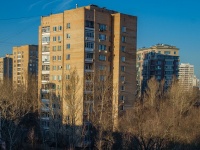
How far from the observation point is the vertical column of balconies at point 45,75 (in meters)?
27.9

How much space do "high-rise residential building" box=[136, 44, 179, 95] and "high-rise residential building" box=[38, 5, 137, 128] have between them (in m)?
22.9

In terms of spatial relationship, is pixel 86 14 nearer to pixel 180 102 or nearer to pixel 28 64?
pixel 180 102

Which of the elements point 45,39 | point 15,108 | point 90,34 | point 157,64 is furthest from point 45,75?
point 157,64

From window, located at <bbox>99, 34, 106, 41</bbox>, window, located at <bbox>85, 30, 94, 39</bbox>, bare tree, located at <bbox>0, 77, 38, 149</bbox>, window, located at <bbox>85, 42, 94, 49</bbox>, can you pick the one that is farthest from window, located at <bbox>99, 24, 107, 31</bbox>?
bare tree, located at <bbox>0, 77, 38, 149</bbox>

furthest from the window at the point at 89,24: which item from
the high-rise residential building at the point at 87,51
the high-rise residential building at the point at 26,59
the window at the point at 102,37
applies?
the high-rise residential building at the point at 26,59

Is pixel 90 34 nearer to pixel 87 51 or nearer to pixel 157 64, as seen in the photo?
pixel 87 51

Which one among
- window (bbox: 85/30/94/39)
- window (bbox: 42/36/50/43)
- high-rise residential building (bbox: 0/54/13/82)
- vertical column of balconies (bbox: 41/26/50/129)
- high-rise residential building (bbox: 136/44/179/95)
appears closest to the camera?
window (bbox: 85/30/94/39)

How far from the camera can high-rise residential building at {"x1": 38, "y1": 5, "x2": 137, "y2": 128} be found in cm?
2494

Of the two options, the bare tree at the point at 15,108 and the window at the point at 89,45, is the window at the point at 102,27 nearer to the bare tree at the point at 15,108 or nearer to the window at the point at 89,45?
the window at the point at 89,45

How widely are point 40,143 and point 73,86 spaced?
28.0 ft

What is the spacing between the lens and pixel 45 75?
1127 inches

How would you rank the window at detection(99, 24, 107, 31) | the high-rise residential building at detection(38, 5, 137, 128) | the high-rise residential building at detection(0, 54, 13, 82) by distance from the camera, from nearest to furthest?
the high-rise residential building at detection(38, 5, 137, 128)
the window at detection(99, 24, 107, 31)
the high-rise residential building at detection(0, 54, 13, 82)

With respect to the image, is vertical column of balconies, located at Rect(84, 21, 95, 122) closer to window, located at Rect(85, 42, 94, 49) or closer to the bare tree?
window, located at Rect(85, 42, 94, 49)

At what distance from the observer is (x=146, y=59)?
54438 millimetres
